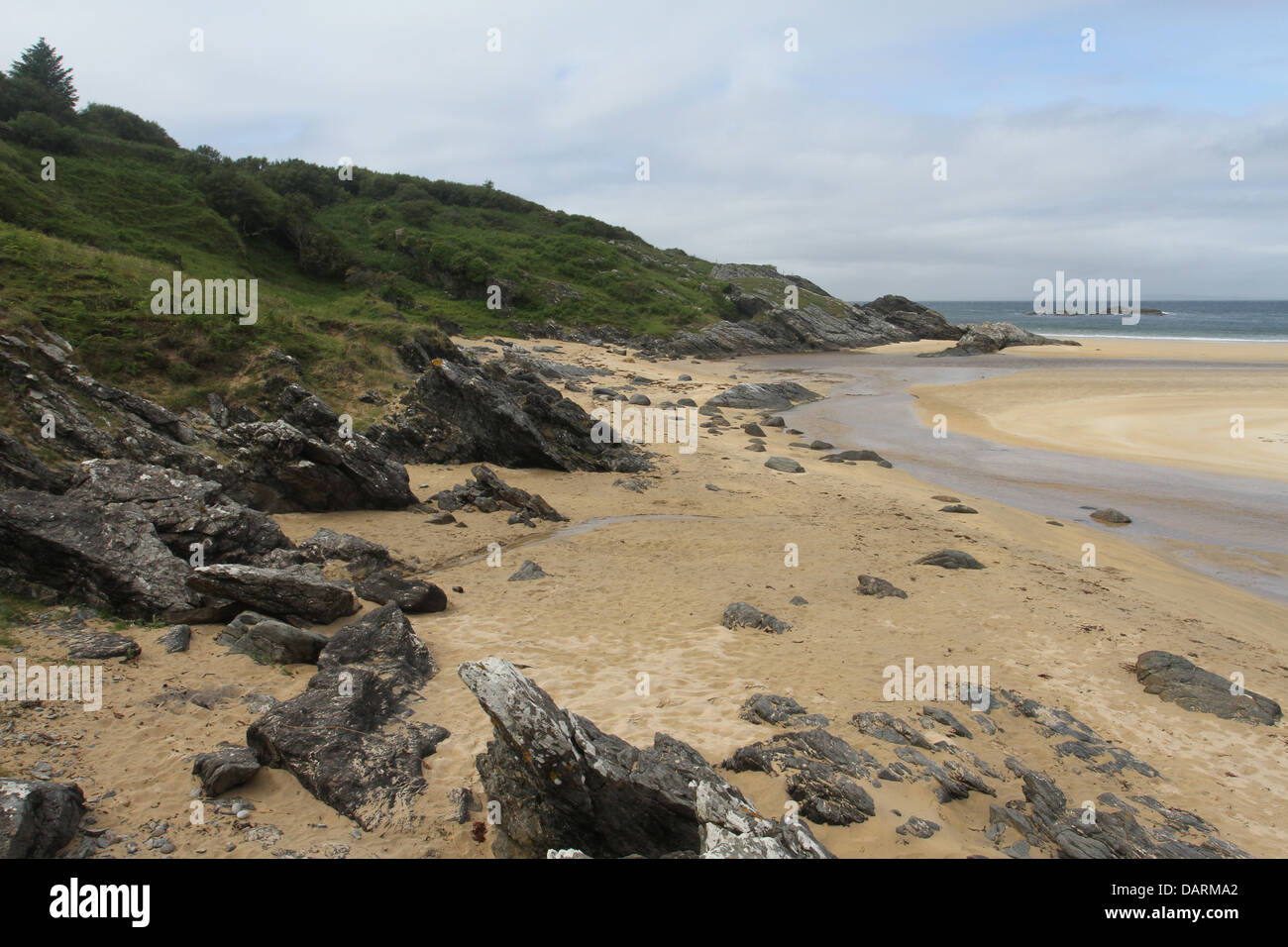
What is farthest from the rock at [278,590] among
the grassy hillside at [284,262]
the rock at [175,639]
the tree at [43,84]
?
the tree at [43,84]

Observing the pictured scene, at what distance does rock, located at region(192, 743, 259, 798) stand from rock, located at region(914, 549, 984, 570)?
1244 cm

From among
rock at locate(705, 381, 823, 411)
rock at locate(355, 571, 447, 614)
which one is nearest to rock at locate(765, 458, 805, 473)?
rock at locate(705, 381, 823, 411)

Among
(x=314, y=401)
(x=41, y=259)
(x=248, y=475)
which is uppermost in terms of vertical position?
(x=41, y=259)

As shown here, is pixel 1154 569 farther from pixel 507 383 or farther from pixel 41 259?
pixel 41 259

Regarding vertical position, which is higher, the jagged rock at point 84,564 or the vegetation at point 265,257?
the vegetation at point 265,257

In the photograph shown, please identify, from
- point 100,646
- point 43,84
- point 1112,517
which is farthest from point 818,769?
point 43,84

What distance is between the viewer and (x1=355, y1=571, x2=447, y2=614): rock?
10891mm

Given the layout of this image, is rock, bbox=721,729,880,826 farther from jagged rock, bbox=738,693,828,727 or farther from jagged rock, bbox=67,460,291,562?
jagged rock, bbox=67,460,291,562

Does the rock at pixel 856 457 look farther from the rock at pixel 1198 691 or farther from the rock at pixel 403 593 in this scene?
the rock at pixel 403 593

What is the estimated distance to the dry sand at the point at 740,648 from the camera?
6.26 m

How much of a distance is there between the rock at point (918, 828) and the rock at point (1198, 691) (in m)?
5.39
